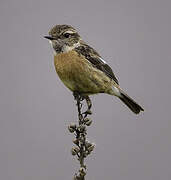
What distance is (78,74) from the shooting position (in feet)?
23.1

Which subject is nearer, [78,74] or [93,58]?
[78,74]

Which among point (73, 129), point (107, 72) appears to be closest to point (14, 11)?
point (107, 72)

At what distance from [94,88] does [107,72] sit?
593 mm

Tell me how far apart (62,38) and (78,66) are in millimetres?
469

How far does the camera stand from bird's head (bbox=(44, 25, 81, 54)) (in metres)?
7.28

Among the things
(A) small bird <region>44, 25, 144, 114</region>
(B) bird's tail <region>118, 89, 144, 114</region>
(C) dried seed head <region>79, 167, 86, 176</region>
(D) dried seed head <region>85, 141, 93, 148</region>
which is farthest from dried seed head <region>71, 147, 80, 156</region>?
(B) bird's tail <region>118, 89, 144, 114</region>

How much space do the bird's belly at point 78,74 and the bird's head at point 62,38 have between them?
0.41ft

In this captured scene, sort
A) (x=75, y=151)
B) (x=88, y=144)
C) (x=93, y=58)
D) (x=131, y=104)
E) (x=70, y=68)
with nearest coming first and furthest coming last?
(x=75, y=151)
(x=88, y=144)
(x=70, y=68)
(x=93, y=58)
(x=131, y=104)

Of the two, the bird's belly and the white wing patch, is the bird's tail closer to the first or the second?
the bird's belly

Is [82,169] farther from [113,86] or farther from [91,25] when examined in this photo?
[91,25]

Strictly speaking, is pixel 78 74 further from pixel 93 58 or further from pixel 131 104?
pixel 131 104

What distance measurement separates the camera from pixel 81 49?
7516mm

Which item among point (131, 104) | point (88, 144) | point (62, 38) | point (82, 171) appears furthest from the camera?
point (131, 104)

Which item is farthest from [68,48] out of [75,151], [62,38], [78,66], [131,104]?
[75,151]
